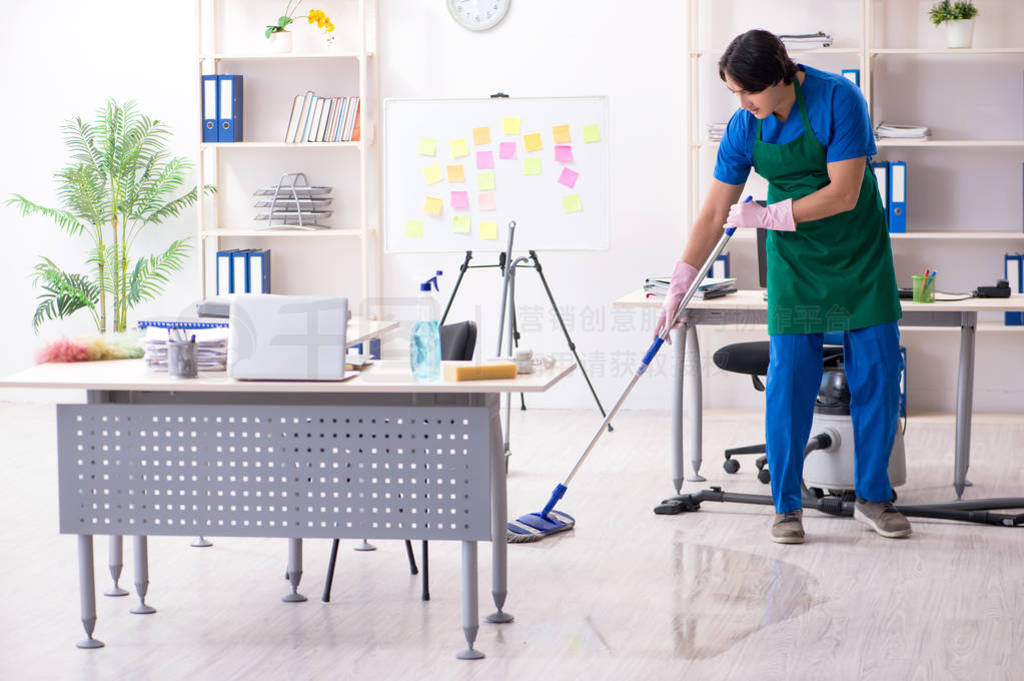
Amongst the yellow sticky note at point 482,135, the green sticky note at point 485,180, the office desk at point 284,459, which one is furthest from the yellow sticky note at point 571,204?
the office desk at point 284,459

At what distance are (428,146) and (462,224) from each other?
373mm

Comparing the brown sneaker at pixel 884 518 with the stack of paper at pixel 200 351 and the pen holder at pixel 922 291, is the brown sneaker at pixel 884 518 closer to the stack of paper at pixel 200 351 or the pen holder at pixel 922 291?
the pen holder at pixel 922 291

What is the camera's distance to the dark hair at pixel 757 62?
329 cm

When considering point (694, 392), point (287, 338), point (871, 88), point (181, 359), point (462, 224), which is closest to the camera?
point (287, 338)

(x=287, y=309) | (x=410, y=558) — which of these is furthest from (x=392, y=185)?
(x=287, y=309)

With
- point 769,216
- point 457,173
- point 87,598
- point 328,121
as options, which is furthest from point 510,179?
point 87,598

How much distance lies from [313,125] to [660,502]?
2865 millimetres

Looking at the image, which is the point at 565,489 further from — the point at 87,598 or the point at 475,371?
the point at 87,598

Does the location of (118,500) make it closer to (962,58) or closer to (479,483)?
(479,483)

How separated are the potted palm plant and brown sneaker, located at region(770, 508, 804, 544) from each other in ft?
11.9

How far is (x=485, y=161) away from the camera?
4.96m

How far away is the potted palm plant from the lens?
5980 millimetres

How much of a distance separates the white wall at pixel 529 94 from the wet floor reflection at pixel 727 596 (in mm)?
2541

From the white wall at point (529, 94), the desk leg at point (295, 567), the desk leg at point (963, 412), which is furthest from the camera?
the white wall at point (529, 94)
